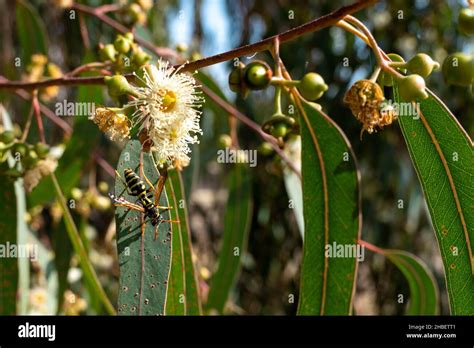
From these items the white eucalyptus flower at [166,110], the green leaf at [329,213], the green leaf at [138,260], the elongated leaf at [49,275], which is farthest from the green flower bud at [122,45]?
the elongated leaf at [49,275]

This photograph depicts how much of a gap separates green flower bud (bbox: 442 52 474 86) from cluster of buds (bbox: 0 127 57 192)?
1.02 metres

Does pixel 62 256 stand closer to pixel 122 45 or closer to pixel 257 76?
pixel 122 45

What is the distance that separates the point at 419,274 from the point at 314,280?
81 cm

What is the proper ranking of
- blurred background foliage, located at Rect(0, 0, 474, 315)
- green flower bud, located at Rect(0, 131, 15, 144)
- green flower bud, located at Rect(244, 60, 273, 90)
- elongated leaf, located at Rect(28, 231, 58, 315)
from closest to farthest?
1. green flower bud, located at Rect(244, 60, 273, 90)
2. green flower bud, located at Rect(0, 131, 15, 144)
3. elongated leaf, located at Rect(28, 231, 58, 315)
4. blurred background foliage, located at Rect(0, 0, 474, 315)

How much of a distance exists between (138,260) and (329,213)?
0.45 m

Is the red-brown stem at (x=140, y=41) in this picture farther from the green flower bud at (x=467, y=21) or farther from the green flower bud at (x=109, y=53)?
the green flower bud at (x=467, y=21)

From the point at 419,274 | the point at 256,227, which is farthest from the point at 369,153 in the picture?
the point at 419,274

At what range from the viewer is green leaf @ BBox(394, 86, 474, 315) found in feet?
4.26

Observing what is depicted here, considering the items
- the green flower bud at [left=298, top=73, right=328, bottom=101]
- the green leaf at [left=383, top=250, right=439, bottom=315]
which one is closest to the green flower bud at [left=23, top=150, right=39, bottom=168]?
the green flower bud at [left=298, top=73, right=328, bottom=101]

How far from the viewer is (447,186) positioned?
1310 millimetres

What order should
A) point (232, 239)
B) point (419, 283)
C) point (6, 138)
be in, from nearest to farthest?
point (6, 138)
point (419, 283)
point (232, 239)

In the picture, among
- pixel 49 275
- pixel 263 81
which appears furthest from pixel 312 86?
pixel 49 275

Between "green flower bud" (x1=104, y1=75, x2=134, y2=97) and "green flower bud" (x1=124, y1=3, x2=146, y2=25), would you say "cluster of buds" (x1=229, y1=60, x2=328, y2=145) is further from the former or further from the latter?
"green flower bud" (x1=124, y1=3, x2=146, y2=25)

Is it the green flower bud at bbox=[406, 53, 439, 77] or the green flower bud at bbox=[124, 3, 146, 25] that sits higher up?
the green flower bud at bbox=[124, 3, 146, 25]
